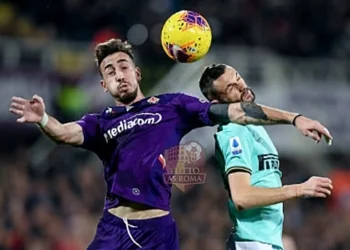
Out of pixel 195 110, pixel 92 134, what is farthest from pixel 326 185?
pixel 92 134

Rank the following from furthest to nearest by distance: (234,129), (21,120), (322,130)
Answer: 1. (234,129)
2. (21,120)
3. (322,130)

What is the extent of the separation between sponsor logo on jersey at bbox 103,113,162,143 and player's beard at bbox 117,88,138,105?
147mm

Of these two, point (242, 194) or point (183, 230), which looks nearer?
point (242, 194)

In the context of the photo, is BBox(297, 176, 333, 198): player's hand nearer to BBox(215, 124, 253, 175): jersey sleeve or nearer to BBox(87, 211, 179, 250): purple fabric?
BBox(215, 124, 253, 175): jersey sleeve

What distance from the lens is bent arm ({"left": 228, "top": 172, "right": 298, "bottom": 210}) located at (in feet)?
21.1

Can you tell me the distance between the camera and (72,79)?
1552 centimetres

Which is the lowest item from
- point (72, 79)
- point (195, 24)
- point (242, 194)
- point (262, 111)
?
point (72, 79)

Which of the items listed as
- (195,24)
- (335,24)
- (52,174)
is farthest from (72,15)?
(195,24)

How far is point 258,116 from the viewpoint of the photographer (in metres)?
6.59

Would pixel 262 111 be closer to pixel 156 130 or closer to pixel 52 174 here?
pixel 156 130

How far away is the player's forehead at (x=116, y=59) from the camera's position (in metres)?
7.28

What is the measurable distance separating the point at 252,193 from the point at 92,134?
1.26m

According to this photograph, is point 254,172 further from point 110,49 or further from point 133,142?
point 110,49

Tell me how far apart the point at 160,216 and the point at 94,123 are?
81 centimetres
